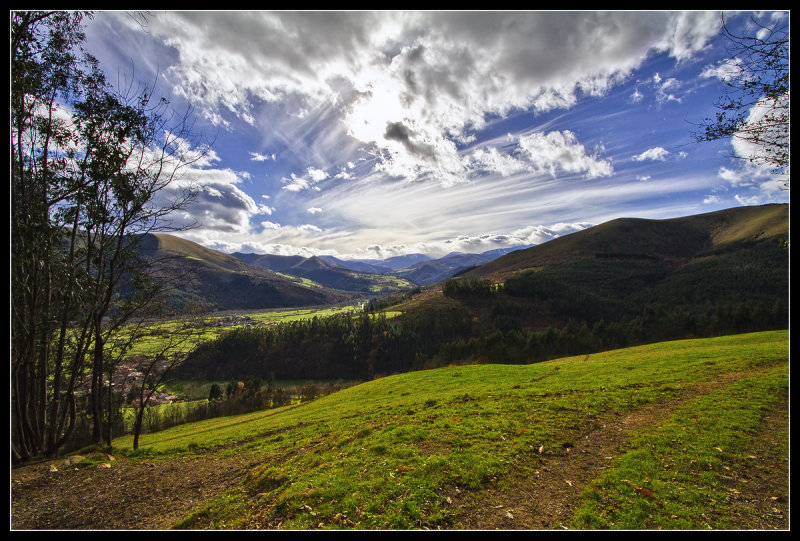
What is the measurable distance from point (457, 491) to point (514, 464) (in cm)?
241

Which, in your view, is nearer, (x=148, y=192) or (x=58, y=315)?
(x=58, y=315)

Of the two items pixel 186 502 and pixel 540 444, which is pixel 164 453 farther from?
pixel 540 444

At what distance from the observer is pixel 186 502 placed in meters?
8.69

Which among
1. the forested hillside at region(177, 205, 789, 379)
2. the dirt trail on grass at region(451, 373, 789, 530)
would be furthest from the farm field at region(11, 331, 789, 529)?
the forested hillside at region(177, 205, 789, 379)

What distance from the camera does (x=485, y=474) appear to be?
26.6ft

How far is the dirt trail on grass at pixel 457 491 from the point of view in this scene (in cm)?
671

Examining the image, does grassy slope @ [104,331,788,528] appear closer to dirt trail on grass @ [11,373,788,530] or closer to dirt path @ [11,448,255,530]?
dirt trail on grass @ [11,373,788,530]

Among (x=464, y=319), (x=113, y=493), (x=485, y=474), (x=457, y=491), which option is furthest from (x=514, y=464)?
(x=464, y=319)

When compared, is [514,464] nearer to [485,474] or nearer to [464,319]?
[485,474]

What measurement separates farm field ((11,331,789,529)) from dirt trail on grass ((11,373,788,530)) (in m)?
0.05

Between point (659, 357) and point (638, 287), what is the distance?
629ft

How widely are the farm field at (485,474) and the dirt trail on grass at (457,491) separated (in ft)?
0.15

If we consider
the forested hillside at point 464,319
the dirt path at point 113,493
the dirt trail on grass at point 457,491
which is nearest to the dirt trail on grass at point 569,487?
the dirt trail on grass at point 457,491
